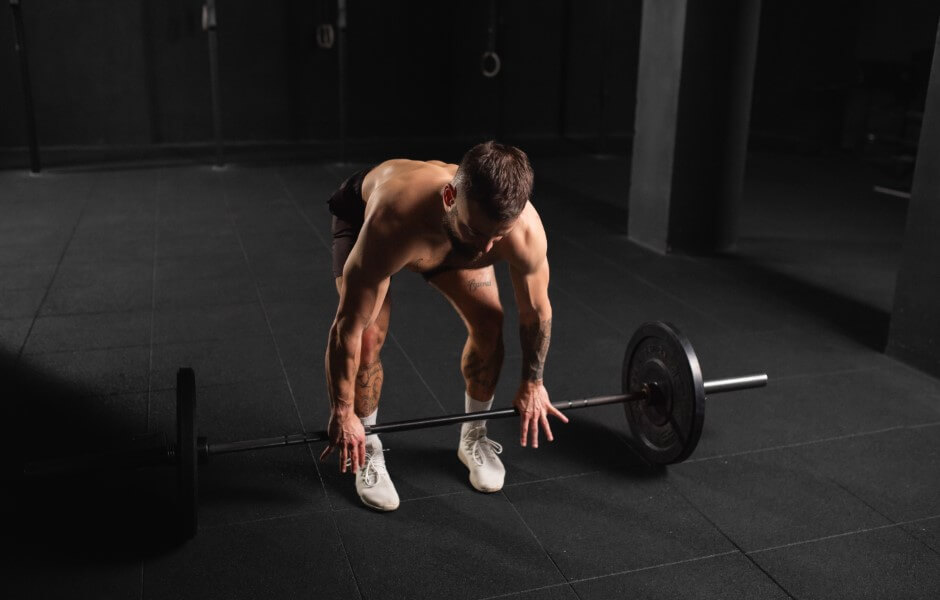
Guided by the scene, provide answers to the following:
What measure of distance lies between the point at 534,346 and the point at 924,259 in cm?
165

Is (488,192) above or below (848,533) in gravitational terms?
above

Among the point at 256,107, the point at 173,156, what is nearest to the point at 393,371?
the point at 173,156

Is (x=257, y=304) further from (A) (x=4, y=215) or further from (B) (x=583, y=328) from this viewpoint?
(A) (x=4, y=215)

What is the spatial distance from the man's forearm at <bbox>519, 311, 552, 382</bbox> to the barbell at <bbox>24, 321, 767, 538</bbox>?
3.9 inches

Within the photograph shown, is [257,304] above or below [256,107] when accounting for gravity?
below

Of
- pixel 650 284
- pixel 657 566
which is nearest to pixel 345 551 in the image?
pixel 657 566

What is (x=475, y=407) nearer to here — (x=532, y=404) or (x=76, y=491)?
(x=532, y=404)

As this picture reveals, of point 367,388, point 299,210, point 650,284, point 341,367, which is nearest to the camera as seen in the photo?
point 341,367

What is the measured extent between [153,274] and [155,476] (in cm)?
187

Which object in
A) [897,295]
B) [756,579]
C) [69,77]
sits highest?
[69,77]

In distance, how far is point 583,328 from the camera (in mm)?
3139

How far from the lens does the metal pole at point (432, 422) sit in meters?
1.72

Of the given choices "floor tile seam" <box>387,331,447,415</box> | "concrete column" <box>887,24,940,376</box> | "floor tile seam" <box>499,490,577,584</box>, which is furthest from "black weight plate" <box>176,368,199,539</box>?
"concrete column" <box>887,24,940,376</box>

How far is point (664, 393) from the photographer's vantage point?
2.03m
